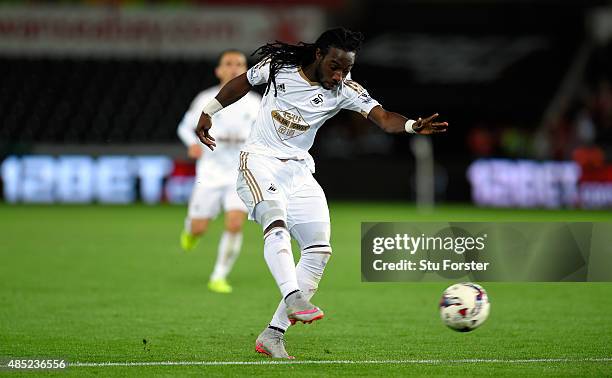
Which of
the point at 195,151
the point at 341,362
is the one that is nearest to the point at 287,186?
the point at 341,362

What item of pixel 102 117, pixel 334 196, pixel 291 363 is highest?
pixel 102 117

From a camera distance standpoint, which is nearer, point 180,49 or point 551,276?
point 551,276

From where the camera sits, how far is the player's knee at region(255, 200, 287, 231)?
278 inches

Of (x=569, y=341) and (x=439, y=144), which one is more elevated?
(x=439, y=144)

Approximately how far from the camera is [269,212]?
7.09 meters

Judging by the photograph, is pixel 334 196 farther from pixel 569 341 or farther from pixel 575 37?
pixel 569 341

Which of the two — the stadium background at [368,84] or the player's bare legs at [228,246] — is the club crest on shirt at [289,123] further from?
the stadium background at [368,84]

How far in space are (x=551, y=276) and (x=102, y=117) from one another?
21.3m

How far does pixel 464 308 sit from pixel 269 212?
1396mm

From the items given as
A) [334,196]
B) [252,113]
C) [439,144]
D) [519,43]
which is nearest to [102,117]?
[334,196]

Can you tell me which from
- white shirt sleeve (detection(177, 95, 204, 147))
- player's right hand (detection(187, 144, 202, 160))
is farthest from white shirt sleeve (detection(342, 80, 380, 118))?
white shirt sleeve (detection(177, 95, 204, 147))

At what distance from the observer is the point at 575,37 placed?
33281 mm

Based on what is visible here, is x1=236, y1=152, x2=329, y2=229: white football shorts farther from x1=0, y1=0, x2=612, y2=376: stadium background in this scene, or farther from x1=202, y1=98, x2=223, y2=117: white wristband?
x1=0, y1=0, x2=612, y2=376: stadium background

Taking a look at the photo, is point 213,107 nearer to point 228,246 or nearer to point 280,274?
point 280,274
